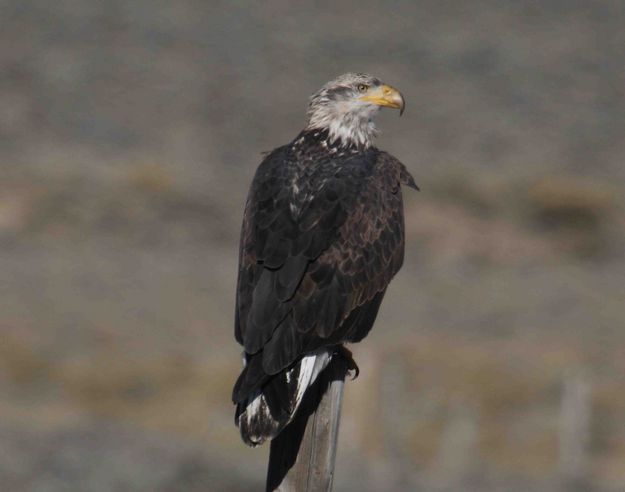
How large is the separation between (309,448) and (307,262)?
144cm

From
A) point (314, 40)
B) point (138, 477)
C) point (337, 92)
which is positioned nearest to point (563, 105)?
point (314, 40)

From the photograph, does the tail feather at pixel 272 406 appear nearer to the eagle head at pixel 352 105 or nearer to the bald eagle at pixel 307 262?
the bald eagle at pixel 307 262

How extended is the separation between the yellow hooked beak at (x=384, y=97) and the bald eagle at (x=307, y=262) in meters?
0.36

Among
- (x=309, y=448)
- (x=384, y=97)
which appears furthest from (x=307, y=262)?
(x=384, y=97)

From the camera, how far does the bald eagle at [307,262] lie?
309 inches

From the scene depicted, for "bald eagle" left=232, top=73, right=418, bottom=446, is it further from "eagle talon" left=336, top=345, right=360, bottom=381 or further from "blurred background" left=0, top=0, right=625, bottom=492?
"blurred background" left=0, top=0, right=625, bottom=492

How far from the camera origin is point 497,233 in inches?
1400

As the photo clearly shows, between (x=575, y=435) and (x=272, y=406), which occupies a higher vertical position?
(x=575, y=435)

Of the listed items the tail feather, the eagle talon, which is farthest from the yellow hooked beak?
the tail feather

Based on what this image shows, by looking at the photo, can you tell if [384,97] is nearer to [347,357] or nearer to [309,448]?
[347,357]

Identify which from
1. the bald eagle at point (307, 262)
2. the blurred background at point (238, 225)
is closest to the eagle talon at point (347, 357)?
the bald eagle at point (307, 262)

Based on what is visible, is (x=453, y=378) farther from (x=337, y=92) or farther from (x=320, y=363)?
(x=320, y=363)

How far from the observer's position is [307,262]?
8.69 metres

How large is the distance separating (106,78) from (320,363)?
111 feet
